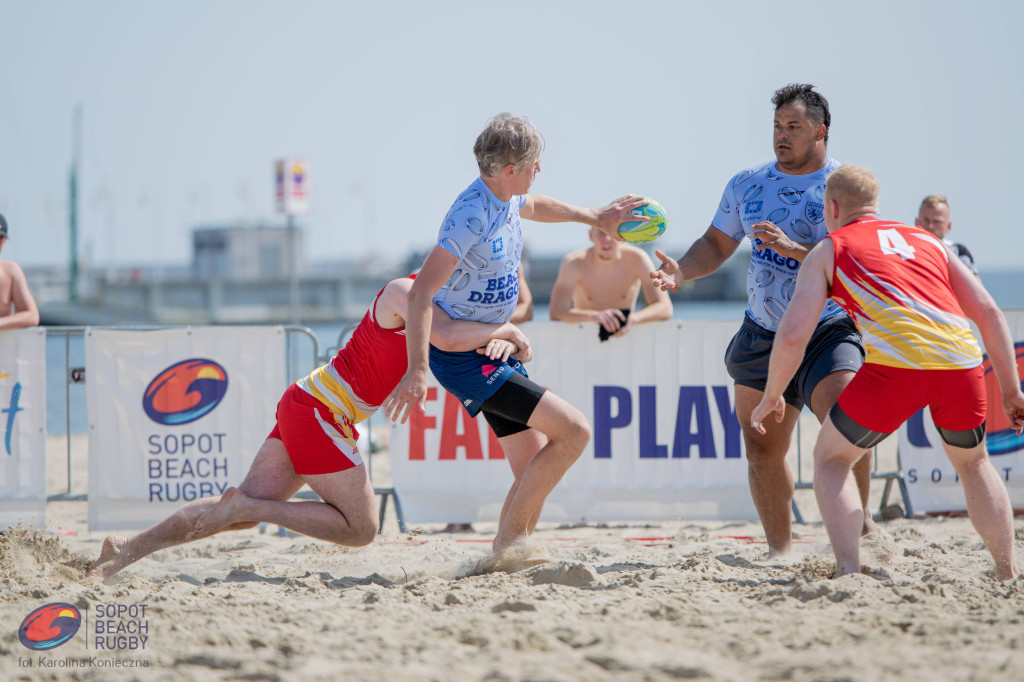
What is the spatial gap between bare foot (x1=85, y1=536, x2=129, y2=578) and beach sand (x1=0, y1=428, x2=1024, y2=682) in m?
0.06

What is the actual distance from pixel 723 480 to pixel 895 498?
2033 mm

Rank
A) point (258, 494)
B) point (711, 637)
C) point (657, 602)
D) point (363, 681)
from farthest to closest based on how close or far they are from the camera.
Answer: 1. point (258, 494)
2. point (657, 602)
3. point (711, 637)
4. point (363, 681)

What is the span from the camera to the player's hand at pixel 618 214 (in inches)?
167

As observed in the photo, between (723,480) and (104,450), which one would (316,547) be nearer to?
(104,450)

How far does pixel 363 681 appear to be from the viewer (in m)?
2.40

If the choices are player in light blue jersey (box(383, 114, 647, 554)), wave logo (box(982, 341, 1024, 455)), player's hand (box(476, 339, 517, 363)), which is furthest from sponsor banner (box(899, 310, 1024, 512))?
player's hand (box(476, 339, 517, 363))

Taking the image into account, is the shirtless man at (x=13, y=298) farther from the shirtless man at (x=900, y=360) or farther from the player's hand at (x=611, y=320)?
the shirtless man at (x=900, y=360)

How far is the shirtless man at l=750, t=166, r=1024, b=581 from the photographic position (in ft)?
10.6

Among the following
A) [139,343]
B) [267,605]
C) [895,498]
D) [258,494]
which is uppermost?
[139,343]

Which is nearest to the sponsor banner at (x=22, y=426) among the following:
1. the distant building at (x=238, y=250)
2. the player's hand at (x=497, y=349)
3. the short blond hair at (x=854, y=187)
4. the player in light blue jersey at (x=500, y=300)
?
the player in light blue jersey at (x=500, y=300)

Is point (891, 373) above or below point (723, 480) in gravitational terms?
above

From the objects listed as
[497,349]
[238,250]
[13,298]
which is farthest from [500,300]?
[238,250]

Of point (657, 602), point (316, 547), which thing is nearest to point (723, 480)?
point (316, 547)

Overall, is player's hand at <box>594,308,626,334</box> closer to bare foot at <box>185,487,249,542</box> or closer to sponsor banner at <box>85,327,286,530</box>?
→ sponsor banner at <box>85,327,286,530</box>
